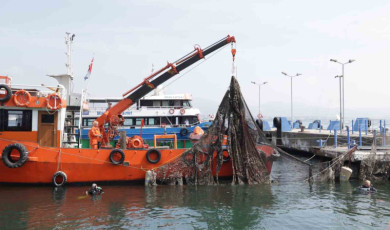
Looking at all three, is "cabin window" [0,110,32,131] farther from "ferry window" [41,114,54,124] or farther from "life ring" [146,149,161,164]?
"life ring" [146,149,161,164]

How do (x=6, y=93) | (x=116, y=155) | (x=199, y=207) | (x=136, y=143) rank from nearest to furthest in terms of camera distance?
(x=199, y=207)
(x=6, y=93)
(x=116, y=155)
(x=136, y=143)

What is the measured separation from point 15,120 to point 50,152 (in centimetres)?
215

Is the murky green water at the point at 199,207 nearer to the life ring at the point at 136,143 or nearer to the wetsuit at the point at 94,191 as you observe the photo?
the wetsuit at the point at 94,191

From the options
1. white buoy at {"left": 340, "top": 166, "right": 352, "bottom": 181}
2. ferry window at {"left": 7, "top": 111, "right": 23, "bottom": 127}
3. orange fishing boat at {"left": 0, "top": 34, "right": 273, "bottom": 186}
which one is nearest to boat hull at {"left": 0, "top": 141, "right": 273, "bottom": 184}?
orange fishing boat at {"left": 0, "top": 34, "right": 273, "bottom": 186}

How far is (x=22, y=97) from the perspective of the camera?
1398 centimetres

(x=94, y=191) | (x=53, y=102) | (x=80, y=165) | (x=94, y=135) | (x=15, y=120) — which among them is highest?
(x=53, y=102)

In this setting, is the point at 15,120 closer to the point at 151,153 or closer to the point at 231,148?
the point at 151,153

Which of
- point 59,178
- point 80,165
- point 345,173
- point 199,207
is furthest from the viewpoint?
point 345,173

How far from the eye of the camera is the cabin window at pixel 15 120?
46.2 feet

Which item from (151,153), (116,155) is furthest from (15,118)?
(151,153)

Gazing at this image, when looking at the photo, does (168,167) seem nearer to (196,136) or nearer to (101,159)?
(101,159)

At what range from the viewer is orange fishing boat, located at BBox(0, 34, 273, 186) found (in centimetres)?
1370

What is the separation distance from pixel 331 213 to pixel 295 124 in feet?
146

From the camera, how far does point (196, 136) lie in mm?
18406
